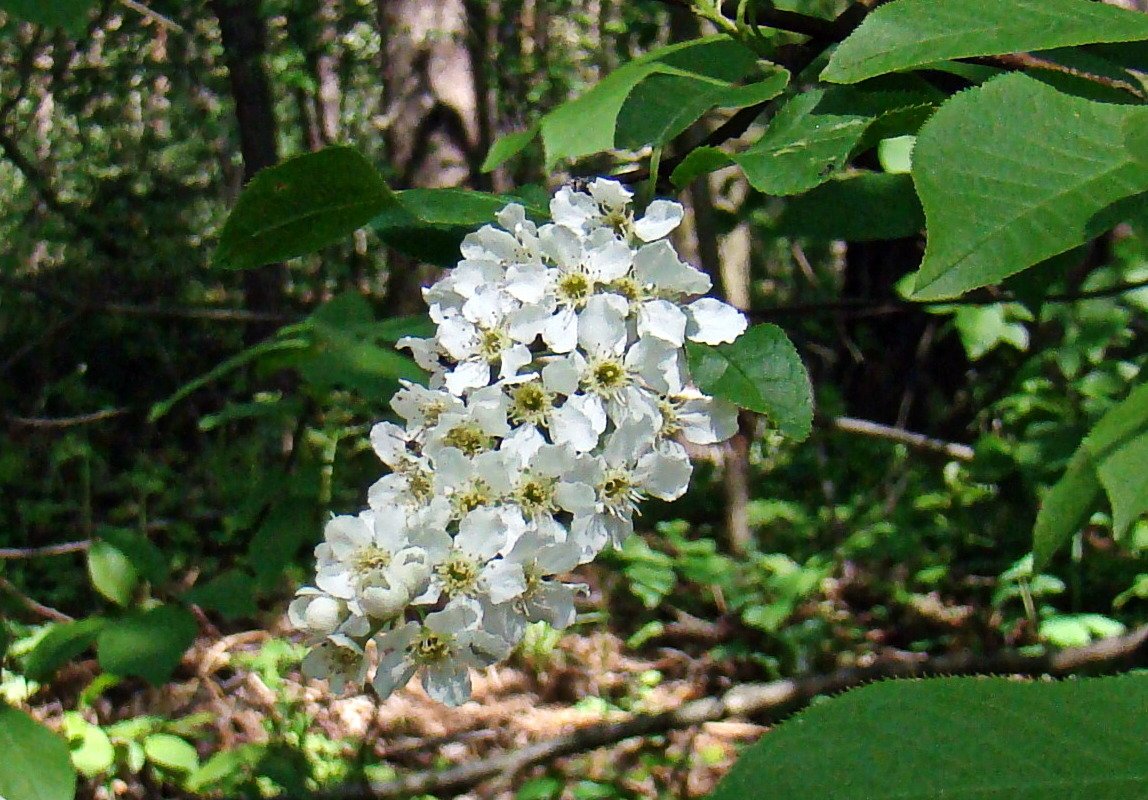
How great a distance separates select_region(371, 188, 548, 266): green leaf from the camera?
94 centimetres

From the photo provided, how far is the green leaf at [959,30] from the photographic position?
75cm

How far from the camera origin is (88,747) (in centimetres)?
287

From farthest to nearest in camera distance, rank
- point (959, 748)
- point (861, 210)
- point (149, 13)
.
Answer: point (149, 13)
point (861, 210)
point (959, 748)

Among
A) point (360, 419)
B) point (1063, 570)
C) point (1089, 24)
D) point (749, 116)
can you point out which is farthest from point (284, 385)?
point (1089, 24)

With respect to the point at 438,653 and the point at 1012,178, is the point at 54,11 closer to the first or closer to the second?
the point at 438,653

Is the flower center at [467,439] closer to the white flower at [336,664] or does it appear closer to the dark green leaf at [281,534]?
the white flower at [336,664]

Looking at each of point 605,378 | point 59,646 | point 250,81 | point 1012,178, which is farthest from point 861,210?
point 250,81

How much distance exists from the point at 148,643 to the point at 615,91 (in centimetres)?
115

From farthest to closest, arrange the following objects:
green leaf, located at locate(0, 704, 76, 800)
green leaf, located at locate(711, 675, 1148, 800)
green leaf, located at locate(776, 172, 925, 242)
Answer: green leaf, located at locate(0, 704, 76, 800), green leaf, located at locate(776, 172, 925, 242), green leaf, located at locate(711, 675, 1148, 800)

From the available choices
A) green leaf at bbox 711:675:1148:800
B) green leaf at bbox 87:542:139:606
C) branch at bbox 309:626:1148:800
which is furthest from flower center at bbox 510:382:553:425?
branch at bbox 309:626:1148:800

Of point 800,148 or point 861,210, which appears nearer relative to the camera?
point 800,148

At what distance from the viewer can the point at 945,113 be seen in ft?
2.17

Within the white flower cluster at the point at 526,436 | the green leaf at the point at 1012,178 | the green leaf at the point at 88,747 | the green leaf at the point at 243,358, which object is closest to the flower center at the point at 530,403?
the white flower cluster at the point at 526,436

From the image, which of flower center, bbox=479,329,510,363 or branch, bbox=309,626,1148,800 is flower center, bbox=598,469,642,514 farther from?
branch, bbox=309,626,1148,800
